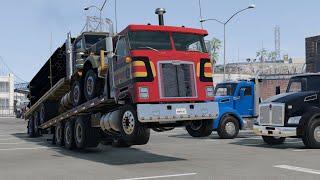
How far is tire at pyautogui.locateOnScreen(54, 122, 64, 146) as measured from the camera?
612 inches

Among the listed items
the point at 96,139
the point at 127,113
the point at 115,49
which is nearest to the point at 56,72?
the point at 96,139

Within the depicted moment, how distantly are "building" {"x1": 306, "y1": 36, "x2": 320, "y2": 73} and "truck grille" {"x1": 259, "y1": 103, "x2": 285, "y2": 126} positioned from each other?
3045 cm

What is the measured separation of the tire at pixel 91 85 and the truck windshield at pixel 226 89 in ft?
25.2

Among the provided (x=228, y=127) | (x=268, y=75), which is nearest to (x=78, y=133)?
(x=228, y=127)

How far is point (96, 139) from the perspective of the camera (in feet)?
44.1

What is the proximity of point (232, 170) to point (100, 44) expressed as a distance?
5390 mm

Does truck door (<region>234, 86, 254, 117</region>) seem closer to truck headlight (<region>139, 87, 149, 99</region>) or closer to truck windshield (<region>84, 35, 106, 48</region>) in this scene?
truck windshield (<region>84, 35, 106, 48</region>)

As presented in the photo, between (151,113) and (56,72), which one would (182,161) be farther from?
(56,72)

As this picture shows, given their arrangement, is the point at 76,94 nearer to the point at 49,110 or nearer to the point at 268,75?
the point at 49,110

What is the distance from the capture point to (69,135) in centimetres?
1449

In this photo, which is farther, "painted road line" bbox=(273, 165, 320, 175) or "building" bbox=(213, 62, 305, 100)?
"building" bbox=(213, 62, 305, 100)

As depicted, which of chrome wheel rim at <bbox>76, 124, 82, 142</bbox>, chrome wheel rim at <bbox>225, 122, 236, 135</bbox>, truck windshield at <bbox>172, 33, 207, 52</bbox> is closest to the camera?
truck windshield at <bbox>172, 33, 207, 52</bbox>

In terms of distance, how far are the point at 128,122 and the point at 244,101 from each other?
32.4 feet

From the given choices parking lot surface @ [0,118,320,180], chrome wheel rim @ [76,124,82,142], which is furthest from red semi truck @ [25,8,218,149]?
parking lot surface @ [0,118,320,180]
